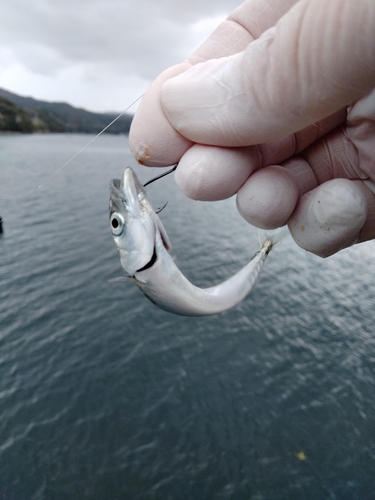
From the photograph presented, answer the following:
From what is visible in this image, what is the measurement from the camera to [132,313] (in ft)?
37.3

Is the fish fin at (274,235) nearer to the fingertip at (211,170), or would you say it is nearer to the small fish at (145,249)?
the fingertip at (211,170)

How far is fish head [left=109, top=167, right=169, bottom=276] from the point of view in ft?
6.61

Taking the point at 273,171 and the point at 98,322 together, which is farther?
the point at 98,322

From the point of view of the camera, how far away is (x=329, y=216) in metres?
2.28

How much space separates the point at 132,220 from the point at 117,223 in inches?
3.6

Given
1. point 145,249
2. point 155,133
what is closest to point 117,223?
point 145,249

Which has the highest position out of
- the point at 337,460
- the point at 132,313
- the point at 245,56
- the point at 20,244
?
→ the point at 245,56

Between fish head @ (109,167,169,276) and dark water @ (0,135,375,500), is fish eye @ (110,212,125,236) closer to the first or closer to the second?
fish head @ (109,167,169,276)

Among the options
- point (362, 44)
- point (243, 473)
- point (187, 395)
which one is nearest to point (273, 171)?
point (362, 44)

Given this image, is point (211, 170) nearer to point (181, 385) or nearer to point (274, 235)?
point (274, 235)

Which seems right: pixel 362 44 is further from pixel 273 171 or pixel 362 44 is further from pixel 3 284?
pixel 3 284

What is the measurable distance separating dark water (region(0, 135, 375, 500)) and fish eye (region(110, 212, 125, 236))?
21.4 feet

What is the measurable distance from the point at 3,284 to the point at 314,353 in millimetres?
10139

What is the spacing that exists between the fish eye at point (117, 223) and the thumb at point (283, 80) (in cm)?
63
